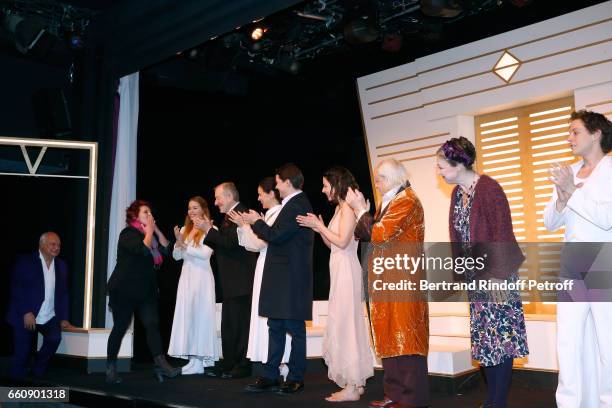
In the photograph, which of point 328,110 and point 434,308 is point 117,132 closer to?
point 328,110

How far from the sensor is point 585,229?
9.75 feet

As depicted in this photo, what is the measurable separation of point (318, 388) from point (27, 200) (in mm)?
5148

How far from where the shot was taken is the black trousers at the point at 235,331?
5.17 metres

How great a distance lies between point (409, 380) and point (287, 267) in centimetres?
119

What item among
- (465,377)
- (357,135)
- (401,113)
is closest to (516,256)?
(465,377)

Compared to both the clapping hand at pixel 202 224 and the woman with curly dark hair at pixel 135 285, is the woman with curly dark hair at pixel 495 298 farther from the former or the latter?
the woman with curly dark hair at pixel 135 285

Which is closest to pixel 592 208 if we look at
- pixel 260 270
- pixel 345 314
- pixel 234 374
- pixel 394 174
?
pixel 394 174

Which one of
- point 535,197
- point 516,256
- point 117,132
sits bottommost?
point 516,256

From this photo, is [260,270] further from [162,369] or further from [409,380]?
[409,380]

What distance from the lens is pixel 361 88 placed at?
7422 mm

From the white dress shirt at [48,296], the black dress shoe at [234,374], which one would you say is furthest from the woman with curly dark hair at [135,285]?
the white dress shirt at [48,296]

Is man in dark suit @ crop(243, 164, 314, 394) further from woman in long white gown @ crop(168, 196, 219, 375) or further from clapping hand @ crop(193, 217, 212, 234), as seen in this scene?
woman in long white gown @ crop(168, 196, 219, 375)

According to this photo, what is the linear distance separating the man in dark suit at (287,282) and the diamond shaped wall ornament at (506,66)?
267 cm

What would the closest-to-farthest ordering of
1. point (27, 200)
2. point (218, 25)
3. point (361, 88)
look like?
point (218, 25)
point (361, 88)
point (27, 200)
